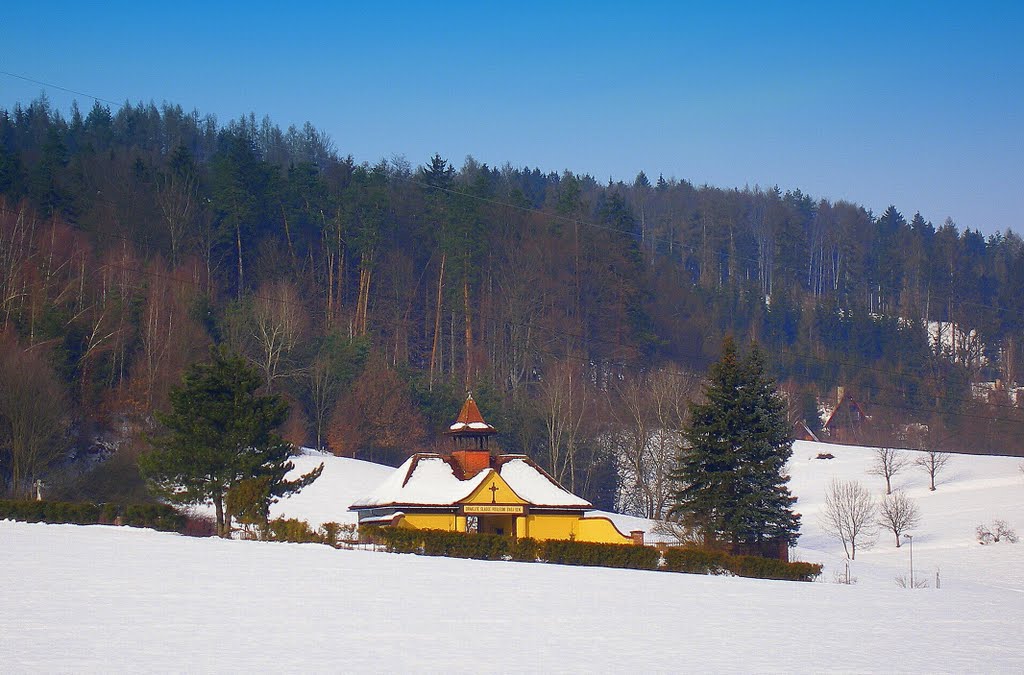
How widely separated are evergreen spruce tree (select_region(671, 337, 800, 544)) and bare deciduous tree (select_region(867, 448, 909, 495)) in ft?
112

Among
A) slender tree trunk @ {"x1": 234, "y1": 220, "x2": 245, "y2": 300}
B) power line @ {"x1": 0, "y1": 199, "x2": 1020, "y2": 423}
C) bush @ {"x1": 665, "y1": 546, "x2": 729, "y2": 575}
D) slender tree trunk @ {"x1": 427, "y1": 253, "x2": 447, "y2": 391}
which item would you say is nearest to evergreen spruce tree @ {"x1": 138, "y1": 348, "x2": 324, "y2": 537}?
bush @ {"x1": 665, "y1": 546, "x2": 729, "y2": 575}

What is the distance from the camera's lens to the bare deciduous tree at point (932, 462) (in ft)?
241

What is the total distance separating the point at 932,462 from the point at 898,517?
46.4 feet

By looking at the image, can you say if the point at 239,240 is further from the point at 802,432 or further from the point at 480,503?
the point at 802,432

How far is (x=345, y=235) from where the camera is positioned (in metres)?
81.3

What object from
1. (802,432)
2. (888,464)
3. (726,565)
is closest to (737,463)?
(726,565)

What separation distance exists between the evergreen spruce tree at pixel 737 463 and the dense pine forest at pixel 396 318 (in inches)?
616

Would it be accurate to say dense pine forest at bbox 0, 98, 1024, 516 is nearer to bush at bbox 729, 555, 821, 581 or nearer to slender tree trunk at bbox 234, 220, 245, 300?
slender tree trunk at bbox 234, 220, 245, 300

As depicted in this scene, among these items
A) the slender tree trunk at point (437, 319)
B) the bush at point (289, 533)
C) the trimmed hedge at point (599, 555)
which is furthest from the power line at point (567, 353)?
the trimmed hedge at point (599, 555)

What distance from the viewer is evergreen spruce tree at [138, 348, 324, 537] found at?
35344 millimetres

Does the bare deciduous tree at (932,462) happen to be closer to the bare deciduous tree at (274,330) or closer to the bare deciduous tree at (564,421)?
the bare deciduous tree at (564,421)

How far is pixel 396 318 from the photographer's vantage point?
81.8 m

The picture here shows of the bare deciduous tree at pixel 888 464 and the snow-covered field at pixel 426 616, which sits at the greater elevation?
the bare deciduous tree at pixel 888 464

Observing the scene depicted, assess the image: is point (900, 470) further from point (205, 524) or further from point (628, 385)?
point (205, 524)
